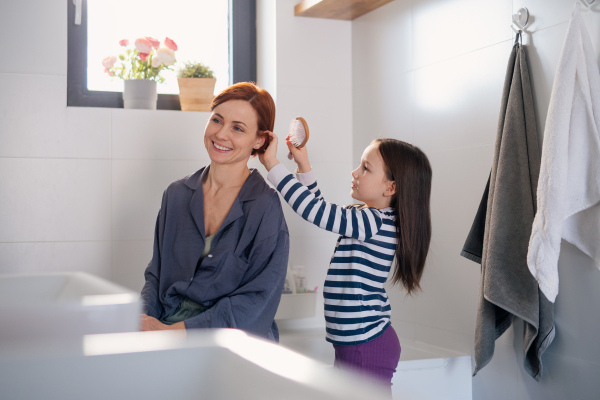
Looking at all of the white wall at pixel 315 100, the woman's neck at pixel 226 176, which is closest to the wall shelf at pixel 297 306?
the white wall at pixel 315 100

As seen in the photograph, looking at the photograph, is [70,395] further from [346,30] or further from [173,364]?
[346,30]

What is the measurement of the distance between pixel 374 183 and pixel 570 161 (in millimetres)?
424

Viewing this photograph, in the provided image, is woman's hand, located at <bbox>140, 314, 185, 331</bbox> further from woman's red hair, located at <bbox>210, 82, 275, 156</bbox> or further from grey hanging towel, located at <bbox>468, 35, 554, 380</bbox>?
grey hanging towel, located at <bbox>468, 35, 554, 380</bbox>

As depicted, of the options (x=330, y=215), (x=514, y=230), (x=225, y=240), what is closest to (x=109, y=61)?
(x=225, y=240)

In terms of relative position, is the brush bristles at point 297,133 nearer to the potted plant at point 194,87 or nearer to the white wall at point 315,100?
the white wall at point 315,100

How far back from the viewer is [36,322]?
28cm

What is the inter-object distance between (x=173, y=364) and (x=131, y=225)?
5.43 feet

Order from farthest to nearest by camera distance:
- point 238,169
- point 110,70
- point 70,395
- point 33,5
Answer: point 110,70, point 33,5, point 238,169, point 70,395

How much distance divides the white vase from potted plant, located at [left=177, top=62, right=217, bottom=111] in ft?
0.39

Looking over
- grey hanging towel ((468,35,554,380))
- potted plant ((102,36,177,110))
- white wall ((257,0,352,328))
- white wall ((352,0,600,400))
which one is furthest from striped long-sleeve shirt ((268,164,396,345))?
potted plant ((102,36,177,110))

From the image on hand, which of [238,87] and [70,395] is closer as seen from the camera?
[70,395]

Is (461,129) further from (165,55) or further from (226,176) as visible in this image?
(165,55)

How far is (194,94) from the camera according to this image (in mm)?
1995

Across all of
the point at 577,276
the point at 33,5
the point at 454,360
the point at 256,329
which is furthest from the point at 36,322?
the point at 33,5
